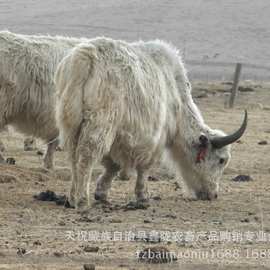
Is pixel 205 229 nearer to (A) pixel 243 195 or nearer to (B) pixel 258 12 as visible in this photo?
(A) pixel 243 195

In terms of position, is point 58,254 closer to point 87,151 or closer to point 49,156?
point 87,151

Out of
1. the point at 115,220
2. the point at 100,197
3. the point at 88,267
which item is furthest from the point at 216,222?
the point at 88,267

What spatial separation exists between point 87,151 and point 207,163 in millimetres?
2112

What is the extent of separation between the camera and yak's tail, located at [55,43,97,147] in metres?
9.97

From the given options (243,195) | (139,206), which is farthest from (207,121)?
(139,206)

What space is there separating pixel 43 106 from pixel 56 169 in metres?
1.29

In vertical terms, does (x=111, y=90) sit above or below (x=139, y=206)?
above

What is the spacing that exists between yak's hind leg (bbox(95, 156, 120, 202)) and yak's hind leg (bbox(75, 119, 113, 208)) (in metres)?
0.81

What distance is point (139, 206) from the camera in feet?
34.1

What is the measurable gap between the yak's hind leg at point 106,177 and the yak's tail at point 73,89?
947mm

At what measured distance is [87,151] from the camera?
32.7 ft

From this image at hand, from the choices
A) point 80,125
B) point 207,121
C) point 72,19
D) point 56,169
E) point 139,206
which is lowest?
point 72,19

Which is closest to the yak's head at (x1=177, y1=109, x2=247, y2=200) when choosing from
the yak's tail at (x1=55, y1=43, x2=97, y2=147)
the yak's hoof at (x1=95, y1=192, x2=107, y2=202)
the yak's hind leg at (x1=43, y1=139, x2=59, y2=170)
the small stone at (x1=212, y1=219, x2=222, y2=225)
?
the yak's hoof at (x1=95, y1=192, x2=107, y2=202)

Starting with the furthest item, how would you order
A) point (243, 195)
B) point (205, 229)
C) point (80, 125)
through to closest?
point (243, 195), point (80, 125), point (205, 229)
